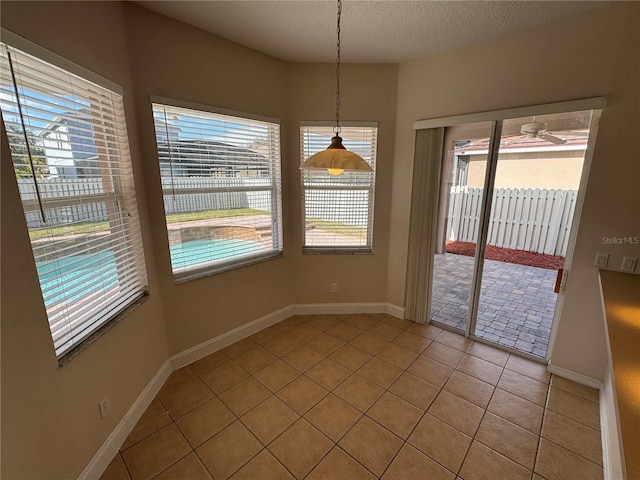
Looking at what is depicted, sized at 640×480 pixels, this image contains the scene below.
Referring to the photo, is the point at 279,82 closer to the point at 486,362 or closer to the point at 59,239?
the point at 59,239

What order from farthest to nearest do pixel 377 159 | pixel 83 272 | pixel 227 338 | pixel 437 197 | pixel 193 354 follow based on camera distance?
pixel 377 159 → pixel 437 197 → pixel 227 338 → pixel 193 354 → pixel 83 272

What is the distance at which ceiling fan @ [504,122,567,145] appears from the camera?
7.80 feet

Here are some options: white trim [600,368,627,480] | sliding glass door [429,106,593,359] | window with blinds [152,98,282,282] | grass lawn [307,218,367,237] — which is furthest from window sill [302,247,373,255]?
white trim [600,368,627,480]

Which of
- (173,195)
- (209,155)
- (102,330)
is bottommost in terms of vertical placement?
(102,330)

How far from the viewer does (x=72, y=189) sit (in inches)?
60.8

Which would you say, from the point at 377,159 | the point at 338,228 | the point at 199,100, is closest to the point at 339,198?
the point at 338,228

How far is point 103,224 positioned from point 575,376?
3.76 m

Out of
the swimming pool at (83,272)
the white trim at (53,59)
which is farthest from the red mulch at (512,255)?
the white trim at (53,59)

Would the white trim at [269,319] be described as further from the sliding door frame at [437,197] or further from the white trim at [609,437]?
the white trim at [609,437]

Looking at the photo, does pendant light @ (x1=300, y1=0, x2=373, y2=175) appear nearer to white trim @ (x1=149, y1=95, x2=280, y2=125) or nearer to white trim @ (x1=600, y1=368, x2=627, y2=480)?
white trim @ (x1=149, y1=95, x2=280, y2=125)

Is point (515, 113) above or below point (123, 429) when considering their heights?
above

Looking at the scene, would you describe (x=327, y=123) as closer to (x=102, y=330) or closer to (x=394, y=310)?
(x=394, y=310)

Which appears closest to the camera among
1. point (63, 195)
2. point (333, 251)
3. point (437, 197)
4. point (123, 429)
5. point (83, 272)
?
point (63, 195)

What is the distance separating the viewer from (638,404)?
91cm
